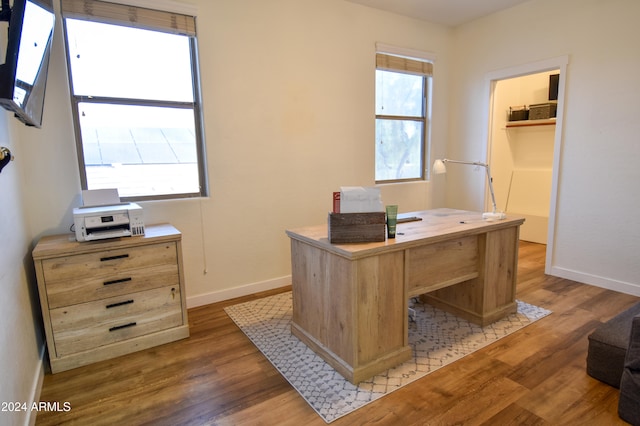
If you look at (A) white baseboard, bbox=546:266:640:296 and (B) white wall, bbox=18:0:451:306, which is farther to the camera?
(A) white baseboard, bbox=546:266:640:296

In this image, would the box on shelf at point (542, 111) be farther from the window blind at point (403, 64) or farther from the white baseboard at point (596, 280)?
the white baseboard at point (596, 280)

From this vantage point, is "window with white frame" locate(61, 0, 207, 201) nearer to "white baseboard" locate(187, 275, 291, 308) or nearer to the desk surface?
"white baseboard" locate(187, 275, 291, 308)

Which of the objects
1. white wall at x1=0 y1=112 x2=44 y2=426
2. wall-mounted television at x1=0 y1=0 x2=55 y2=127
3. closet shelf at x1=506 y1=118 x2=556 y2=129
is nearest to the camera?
wall-mounted television at x1=0 y1=0 x2=55 y2=127

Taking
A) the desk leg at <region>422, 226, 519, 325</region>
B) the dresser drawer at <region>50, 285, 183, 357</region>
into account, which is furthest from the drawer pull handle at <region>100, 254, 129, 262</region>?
the desk leg at <region>422, 226, 519, 325</region>

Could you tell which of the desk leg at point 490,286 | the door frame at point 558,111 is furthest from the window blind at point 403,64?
the desk leg at point 490,286

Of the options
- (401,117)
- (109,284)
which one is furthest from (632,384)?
(401,117)

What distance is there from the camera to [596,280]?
3.48 m

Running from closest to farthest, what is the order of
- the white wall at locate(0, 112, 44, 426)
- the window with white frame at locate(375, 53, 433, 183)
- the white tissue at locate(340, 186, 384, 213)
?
the white wall at locate(0, 112, 44, 426)
the white tissue at locate(340, 186, 384, 213)
the window with white frame at locate(375, 53, 433, 183)

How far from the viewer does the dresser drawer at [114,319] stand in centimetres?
219

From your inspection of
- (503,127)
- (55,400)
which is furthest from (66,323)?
(503,127)

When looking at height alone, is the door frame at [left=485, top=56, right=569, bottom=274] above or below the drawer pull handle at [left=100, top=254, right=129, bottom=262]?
above

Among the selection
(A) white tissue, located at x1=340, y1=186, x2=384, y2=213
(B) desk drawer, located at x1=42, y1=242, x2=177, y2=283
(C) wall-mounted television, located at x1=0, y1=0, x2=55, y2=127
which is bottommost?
(B) desk drawer, located at x1=42, y1=242, x2=177, y2=283

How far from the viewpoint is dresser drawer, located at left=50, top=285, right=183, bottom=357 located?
2.19 meters

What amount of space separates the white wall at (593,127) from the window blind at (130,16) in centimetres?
352
